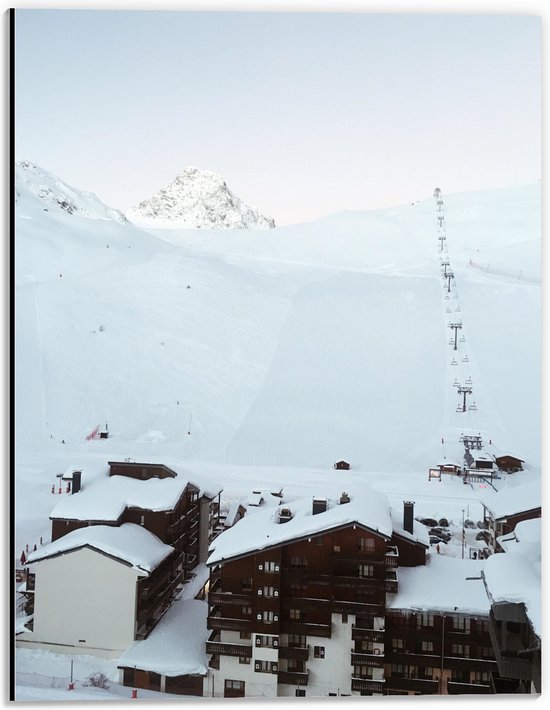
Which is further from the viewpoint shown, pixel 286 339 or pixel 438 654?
pixel 286 339

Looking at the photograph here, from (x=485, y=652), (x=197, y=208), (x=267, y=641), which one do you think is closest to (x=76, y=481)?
(x=267, y=641)

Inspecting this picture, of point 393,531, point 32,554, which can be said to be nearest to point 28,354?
point 32,554

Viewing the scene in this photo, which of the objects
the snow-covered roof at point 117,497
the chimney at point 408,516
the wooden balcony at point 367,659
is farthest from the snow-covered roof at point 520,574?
the snow-covered roof at point 117,497

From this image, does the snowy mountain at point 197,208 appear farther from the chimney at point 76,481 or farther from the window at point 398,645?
the window at point 398,645

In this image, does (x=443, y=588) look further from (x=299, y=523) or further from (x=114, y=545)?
(x=114, y=545)

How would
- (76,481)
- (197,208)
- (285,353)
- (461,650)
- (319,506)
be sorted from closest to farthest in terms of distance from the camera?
→ (461,650)
(319,506)
(76,481)
(197,208)
(285,353)

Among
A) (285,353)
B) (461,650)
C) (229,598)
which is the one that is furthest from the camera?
(285,353)

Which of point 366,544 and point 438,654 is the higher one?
point 366,544
